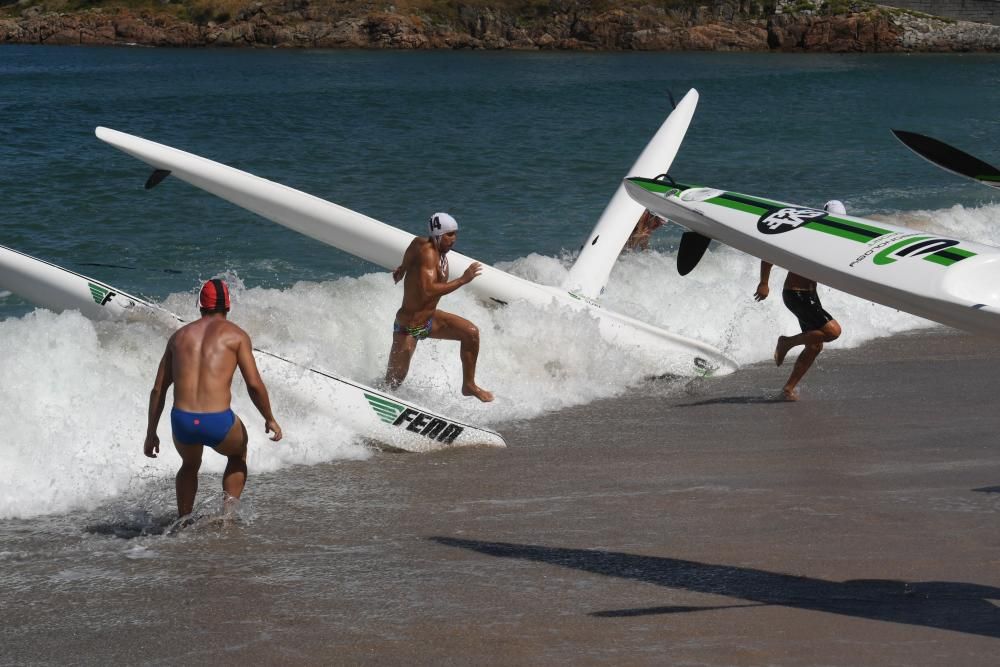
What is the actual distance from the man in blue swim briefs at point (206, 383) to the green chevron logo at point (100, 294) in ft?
12.1

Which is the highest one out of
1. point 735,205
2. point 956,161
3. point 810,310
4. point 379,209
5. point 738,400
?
point 956,161

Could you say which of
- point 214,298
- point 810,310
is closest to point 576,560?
point 214,298

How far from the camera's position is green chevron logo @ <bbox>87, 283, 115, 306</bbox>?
9344mm

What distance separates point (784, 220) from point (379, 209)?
12.0 meters

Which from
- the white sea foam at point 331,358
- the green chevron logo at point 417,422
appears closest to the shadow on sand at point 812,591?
the green chevron logo at point 417,422

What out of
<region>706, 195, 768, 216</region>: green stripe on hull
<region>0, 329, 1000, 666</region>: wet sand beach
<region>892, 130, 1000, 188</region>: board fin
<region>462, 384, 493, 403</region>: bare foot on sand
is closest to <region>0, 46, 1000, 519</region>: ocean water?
<region>462, 384, 493, 403</region>: bare foot on sand

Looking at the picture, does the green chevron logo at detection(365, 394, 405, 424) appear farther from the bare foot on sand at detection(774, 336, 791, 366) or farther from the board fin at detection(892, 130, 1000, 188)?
the board fin at detection(892, 130, 1000, 188)

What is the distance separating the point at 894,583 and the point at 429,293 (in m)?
3.93

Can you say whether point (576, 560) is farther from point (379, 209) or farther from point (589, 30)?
point (589, 30)

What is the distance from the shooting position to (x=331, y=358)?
9906 millimetres

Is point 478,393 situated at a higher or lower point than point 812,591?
lower

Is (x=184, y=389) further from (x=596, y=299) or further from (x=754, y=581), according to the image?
(x=596, y=299)

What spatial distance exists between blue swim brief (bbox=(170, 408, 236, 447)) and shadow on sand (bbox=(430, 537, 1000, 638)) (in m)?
1.42

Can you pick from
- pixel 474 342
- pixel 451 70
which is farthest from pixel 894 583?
pixel 451 70
